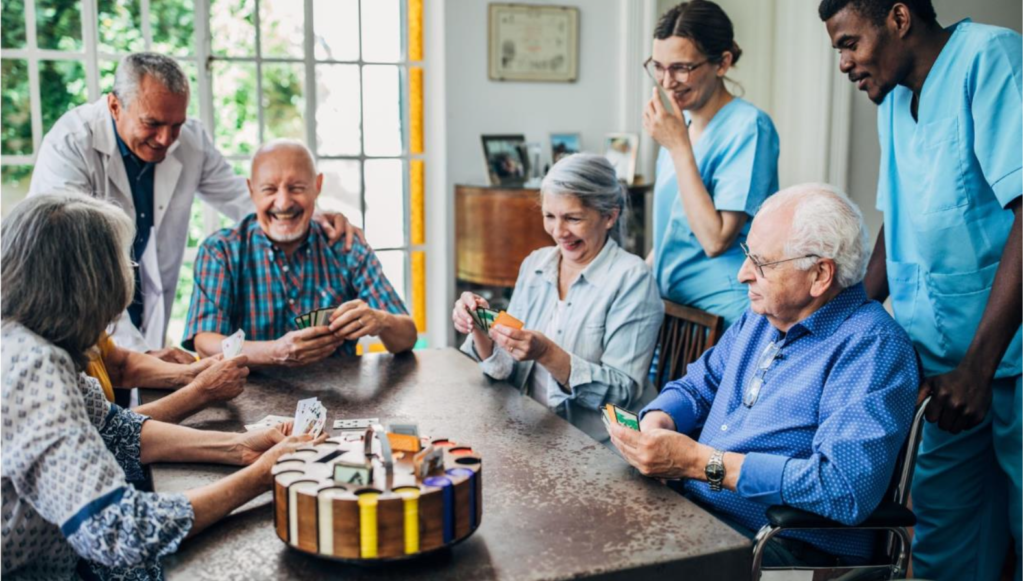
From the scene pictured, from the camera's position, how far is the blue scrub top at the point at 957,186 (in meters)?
1.88

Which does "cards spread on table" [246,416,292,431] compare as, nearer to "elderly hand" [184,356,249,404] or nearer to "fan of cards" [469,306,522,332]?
"elderly hand" [184,356,249,404]

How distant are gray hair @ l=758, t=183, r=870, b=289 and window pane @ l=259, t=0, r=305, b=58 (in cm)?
312

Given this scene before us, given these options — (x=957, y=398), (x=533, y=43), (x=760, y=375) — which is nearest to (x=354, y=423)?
(x=760, y=375)

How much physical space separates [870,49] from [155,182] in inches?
85.3

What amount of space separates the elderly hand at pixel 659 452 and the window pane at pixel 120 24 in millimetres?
3241

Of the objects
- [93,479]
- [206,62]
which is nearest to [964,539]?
[93,479]

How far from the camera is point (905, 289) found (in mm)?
2137

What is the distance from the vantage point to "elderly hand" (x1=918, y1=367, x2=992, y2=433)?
1739mm

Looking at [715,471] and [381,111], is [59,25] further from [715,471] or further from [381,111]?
[715,471]

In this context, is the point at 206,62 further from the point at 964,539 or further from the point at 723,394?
the point at 964,539

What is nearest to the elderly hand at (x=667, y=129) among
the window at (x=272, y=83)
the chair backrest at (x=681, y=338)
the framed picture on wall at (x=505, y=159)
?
the chair backrest at (x=681, y=338)

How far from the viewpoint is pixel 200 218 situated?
4375 mm

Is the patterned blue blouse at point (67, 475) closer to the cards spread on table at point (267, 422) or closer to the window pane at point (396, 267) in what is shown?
the cards spread on table at point (267, 422)

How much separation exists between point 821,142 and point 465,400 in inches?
121
